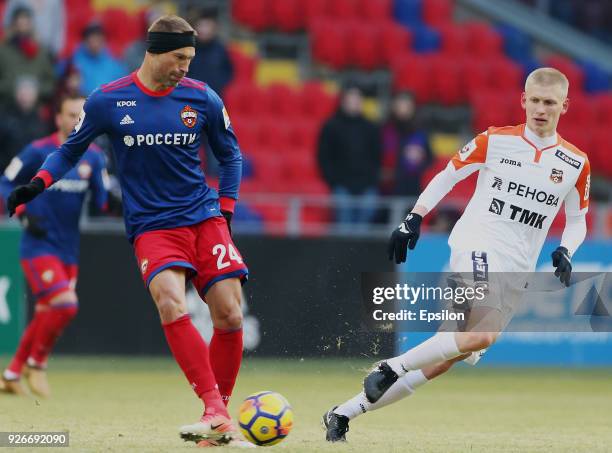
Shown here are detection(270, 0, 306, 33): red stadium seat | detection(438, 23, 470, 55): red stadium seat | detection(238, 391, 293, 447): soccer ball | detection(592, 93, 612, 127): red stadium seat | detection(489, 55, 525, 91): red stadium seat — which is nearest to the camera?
detection(238, 391, 293, 447): soccer ball

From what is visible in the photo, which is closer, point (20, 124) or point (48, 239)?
point (48, 239)

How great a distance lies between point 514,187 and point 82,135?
8.13 ft

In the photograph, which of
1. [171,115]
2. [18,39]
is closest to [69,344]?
[18,39]

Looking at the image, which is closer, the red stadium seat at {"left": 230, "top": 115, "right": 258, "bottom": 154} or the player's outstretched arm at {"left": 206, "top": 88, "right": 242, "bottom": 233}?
the player's outstretched arm at {"left": 206, "top": 88, "right": 242, "bottom": 233}

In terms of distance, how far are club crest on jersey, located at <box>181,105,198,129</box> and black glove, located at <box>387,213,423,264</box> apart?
126cm

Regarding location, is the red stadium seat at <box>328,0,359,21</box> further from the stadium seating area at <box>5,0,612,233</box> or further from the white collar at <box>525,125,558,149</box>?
the white collar at <box>525,125,558,149</box>

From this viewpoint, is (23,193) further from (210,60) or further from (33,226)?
(210,60)

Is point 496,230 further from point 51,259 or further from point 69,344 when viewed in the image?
point 69,344

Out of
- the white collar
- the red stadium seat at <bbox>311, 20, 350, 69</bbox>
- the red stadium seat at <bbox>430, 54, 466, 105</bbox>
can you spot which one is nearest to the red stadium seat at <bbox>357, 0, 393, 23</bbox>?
the red stadium seat at <bbox>311, 20, 350, 69</bbox>

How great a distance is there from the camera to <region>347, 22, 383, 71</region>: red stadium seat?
60.3ft

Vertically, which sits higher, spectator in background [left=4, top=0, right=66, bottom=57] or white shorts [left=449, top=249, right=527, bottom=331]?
spectator in background [left=4, top=0, right=66, bottom=57]

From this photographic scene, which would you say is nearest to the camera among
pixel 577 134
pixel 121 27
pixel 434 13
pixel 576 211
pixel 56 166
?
pixel 56 166

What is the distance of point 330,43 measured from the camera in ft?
60.0

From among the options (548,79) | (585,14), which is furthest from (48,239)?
(585,14)
